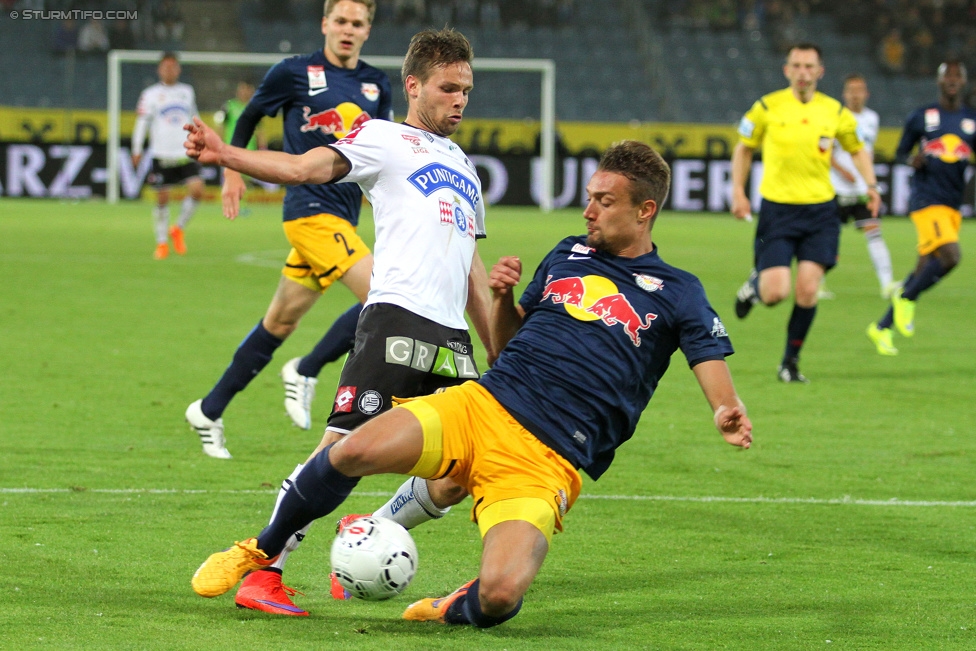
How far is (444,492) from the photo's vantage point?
4766 millimetres

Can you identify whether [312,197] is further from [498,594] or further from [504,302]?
[498,594]

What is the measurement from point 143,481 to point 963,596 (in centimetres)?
356

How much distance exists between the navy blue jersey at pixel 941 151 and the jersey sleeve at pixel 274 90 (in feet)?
23.1

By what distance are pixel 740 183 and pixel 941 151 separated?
9.67 feet

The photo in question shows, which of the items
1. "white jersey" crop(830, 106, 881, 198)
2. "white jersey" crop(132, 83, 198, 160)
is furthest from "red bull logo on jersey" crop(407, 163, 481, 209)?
"white jersey" crop(132, 83, 198, 160)

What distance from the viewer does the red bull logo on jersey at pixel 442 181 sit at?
15.7 ft

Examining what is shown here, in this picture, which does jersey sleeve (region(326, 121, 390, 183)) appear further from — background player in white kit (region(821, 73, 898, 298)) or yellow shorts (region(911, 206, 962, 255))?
background player in white kit (region(821, 73, 898, 298))

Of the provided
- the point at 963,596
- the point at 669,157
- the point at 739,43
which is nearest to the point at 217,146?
the point at 963,596

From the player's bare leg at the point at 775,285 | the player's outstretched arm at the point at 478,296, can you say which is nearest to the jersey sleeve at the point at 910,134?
the player's bare leg at the point at 775,285

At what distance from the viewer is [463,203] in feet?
16.1

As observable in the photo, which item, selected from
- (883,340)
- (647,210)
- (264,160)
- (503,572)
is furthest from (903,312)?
(264,160)

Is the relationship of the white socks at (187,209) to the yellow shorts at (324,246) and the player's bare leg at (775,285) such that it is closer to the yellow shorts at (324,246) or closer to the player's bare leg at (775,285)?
the player's bare leg at (775,285)

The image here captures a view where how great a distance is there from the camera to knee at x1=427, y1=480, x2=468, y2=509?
4.74 m

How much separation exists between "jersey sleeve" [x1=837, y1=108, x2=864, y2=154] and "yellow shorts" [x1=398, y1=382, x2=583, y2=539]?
660cm
